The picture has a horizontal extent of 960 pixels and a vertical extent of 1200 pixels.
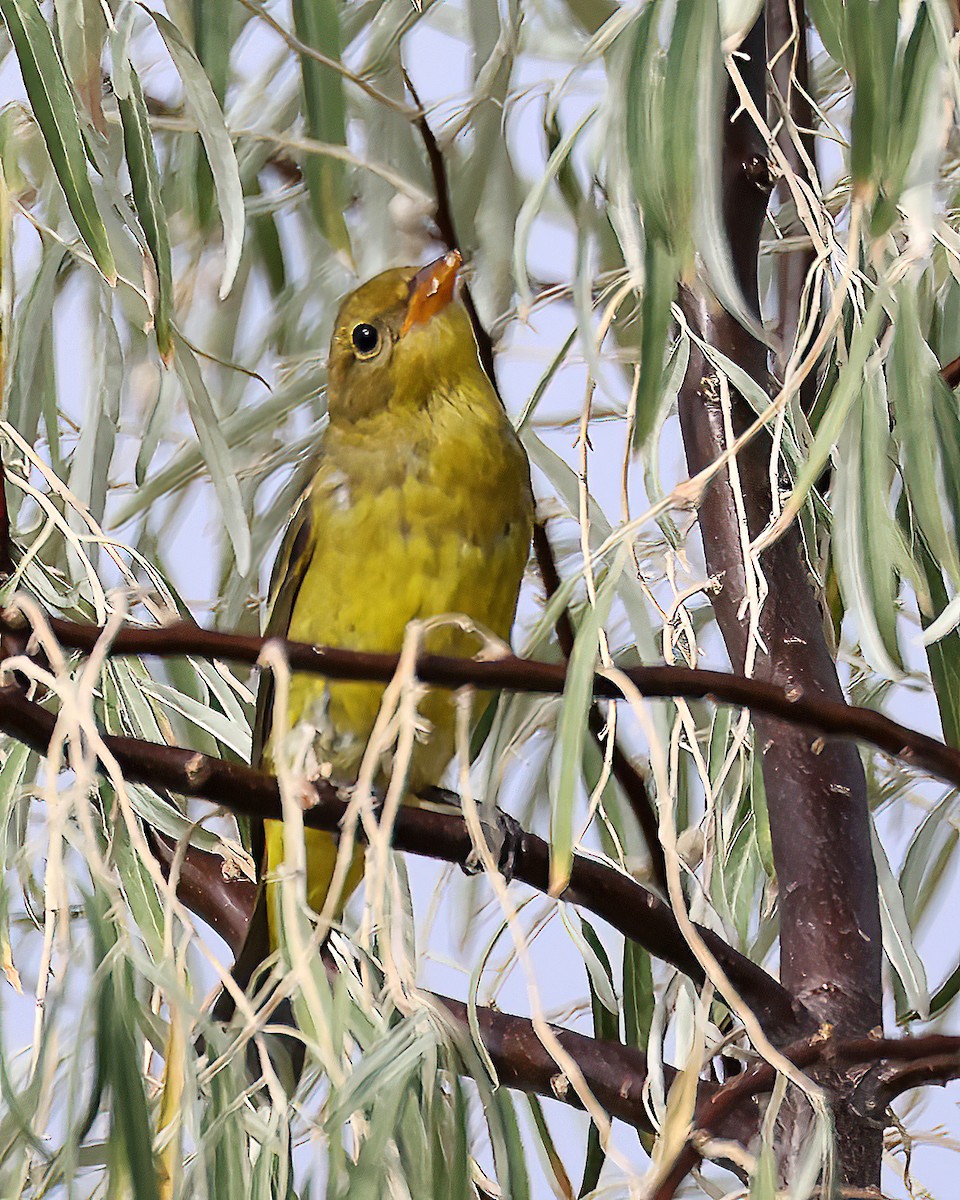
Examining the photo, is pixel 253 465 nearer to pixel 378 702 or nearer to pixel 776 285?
pixel 378 702

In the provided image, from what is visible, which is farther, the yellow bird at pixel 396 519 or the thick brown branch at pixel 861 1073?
the yellow bird at pixel 396 519

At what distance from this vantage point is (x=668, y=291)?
681mm

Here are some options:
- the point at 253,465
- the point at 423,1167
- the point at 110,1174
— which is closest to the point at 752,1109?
the point at 423,1167

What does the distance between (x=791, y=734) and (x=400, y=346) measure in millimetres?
563

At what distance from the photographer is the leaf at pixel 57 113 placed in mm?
819

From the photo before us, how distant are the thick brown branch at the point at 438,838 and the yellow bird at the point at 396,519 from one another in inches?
17.5

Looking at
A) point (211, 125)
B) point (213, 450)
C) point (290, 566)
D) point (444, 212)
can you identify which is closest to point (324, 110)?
point (211, 125)

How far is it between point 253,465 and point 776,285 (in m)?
0.53

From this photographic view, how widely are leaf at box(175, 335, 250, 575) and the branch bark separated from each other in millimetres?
321

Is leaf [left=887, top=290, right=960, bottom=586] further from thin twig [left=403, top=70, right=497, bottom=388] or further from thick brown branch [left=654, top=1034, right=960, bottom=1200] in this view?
thin twig [left=403, top=70, right=497, bottom=388]

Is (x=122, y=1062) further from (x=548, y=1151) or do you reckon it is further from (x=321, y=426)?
(x=321, y=426)

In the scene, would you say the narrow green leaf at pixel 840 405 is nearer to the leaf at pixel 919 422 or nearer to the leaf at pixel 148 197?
the leaf at pixel 919 422

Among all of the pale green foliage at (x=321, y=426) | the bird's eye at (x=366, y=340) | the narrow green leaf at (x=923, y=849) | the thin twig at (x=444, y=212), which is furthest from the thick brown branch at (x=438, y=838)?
the bird's eye at (x=366, y=340)

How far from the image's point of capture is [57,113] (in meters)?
0.82
